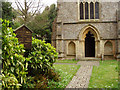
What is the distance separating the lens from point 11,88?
11.3ft

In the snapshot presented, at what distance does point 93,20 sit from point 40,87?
11.6 metres

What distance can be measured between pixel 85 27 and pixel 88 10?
1.85 metres

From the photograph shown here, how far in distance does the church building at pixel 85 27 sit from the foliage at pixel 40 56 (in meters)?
8.92

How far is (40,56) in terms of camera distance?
686 cm

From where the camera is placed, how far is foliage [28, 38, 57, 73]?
6.62 m

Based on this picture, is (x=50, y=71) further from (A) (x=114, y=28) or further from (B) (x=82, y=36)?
(A) (x=114, y=28)

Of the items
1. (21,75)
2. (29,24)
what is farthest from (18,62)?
(29,24)

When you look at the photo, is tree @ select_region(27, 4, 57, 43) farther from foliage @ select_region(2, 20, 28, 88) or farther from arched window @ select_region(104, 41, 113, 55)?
foliage @ select_region(2, 20, 28, 88)

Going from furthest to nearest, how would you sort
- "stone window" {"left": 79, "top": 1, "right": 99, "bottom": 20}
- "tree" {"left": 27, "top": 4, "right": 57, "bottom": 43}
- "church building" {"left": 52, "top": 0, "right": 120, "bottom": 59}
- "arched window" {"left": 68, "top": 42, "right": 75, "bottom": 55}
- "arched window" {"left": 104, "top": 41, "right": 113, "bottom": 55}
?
"tree" {"left": 27, "top": 4, "right": 57, "bottom": 43}, "arched window" {"left": 68, "top": 42, "right": 75, "bottom": 55}, "stone window" {"left": 79, "top": 1, "right": 99, "bottom": 20}, "arched window" {"left": 104, "top": 41, "right": 113, "bottom": 55}, "church building" {"left": 52, "top": 0, "right": 120, "bottom": 59}

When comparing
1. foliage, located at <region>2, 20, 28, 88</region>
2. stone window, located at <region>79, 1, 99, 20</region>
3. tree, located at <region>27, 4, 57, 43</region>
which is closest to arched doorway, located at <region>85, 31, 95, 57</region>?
stone window, located at <region>79, 1, 99, 20</region>

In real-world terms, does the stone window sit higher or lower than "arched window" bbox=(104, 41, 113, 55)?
higher

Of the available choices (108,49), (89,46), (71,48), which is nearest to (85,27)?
(71,48)

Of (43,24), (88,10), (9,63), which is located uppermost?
(88,10)

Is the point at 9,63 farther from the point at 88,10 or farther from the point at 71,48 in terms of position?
the point at 88,10
